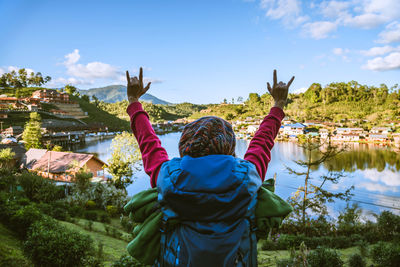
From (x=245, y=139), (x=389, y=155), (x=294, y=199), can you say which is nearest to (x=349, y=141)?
(x=389, y=155)

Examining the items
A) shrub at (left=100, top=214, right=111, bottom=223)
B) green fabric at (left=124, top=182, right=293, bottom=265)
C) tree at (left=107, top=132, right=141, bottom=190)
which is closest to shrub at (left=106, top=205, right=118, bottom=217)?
shrub at (left=100, top=214, right=111, bottom=223)

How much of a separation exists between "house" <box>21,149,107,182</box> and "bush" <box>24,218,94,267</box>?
47.9 ft

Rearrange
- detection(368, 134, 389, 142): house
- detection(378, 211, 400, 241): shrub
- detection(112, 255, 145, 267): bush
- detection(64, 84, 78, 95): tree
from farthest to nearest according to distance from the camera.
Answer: detection(64, 84, 78, 95): tree
detection(368, 134, 389, 142): house
detection(378, 211, 400, 241): shrub
detection(112, 255, 145, 267): bush

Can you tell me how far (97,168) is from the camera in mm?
19953

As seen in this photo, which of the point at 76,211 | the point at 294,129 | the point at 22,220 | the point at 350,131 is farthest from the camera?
the point at 294,129

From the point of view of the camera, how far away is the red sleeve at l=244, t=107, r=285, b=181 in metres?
0.89

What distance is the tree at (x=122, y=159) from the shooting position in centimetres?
1658

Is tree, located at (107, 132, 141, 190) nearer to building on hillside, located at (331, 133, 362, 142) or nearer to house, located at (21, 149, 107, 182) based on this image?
house, located at (21, 149, 107, 182)

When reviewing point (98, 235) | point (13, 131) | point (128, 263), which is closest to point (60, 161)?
point (98, 235)

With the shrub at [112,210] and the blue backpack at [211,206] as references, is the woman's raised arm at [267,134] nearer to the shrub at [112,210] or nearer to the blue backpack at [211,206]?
the blue backpack at [211,206]

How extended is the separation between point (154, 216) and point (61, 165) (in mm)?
20171

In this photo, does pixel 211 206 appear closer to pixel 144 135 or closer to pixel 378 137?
pixel 144 135

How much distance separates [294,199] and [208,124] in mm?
10857

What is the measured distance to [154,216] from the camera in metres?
0.77
